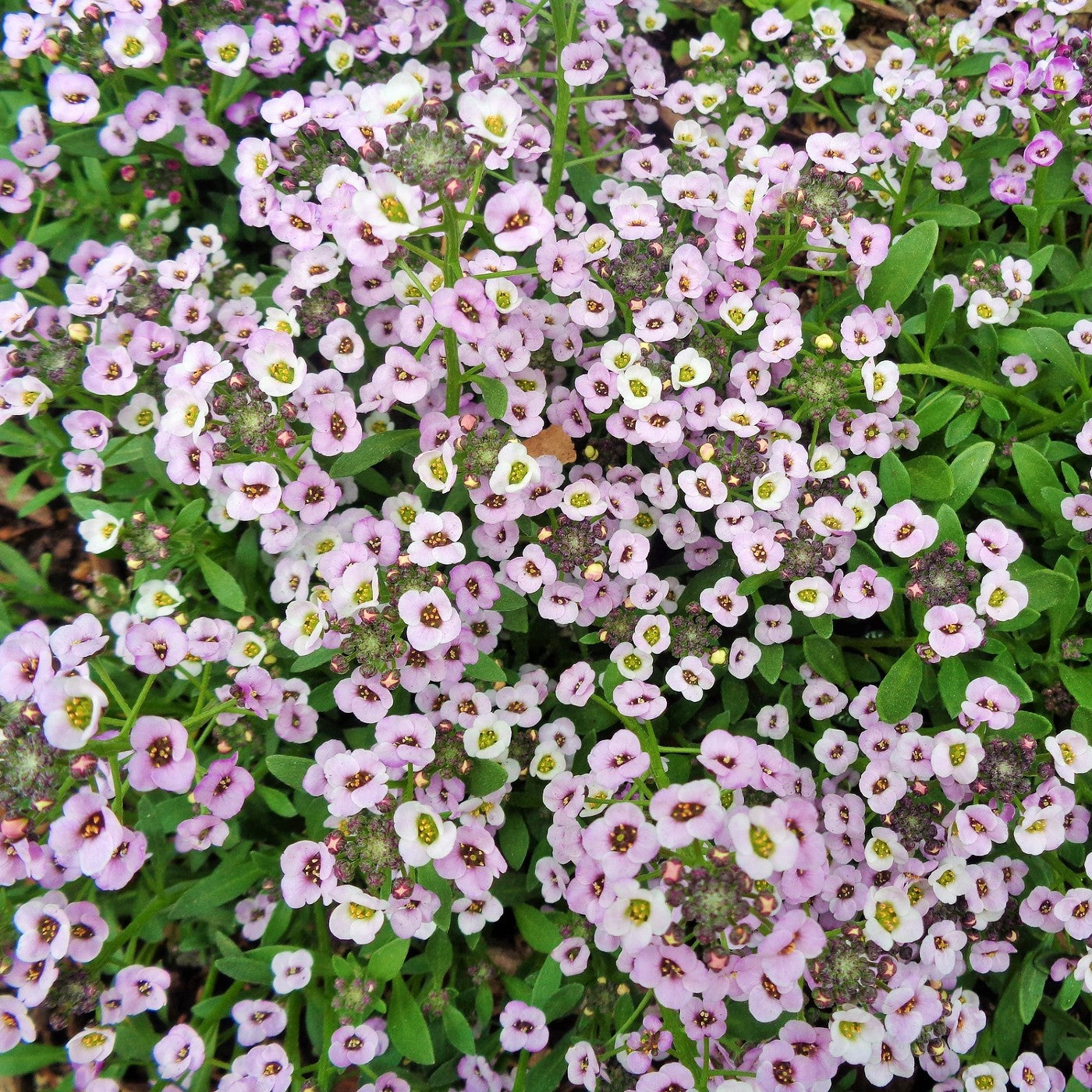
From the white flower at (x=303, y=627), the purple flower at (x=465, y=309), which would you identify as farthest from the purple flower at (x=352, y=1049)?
the purple flower at (x=465, y=309)

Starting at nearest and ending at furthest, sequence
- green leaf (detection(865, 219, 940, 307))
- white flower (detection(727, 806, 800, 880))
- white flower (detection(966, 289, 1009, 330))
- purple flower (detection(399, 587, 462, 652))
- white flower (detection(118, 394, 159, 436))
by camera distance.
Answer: white flower (detection(727, 806, 800, 880))
purple flower (detection(399, 587, 462, 652))
green leaf (detection(865, 219, 940, 307))
white flower (detection(966, 289, 1009, 330))
white flower (detection(118, 394, 159, 436))

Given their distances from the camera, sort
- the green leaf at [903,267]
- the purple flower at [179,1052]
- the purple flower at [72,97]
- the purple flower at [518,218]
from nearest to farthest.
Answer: the purple flower at [518,218] → the purple flower at [179,1052] → the green leaf at [903,267] → the purple flower at [72,97]

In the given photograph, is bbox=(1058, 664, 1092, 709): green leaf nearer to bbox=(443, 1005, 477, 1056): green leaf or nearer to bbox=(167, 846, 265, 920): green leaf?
bbox=(443, 1005, 477, 1056): green leaf

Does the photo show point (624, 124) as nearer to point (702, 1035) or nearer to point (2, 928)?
point (702, 1035)

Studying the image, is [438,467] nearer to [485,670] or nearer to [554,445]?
[554,445]

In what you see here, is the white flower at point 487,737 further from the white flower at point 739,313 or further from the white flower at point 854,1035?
the white flower at point 739,313

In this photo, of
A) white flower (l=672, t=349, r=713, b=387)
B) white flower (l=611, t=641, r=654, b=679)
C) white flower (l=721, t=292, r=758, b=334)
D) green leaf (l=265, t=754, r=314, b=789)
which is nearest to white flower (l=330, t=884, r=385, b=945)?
green leaf (l=265, t=754, r=314, b=789)

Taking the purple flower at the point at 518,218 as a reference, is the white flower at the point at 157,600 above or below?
below
